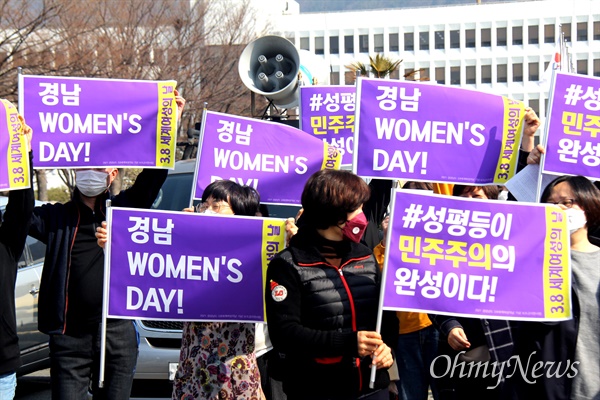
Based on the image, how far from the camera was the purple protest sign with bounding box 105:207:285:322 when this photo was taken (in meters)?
5.02

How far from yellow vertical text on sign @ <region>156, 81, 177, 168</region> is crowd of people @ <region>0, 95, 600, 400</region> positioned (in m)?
0.12

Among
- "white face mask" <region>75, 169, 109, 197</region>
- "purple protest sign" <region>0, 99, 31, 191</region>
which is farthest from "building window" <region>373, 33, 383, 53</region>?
"purple protest sign" <region>0, 99, 31, 191</region>

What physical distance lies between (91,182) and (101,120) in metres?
0.53

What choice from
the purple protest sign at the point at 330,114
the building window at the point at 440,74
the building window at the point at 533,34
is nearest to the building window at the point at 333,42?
the building window at the point at 440,74

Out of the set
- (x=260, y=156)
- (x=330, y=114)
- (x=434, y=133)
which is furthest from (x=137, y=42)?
(x=434, y=133)

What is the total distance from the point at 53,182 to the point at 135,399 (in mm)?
56253

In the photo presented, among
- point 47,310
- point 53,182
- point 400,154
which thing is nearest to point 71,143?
point 47,310

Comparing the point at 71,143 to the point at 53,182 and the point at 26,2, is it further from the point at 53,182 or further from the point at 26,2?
the point at 53,182

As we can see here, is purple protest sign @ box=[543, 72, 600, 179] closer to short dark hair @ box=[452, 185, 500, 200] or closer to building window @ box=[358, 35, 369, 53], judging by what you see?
short dark hair @ box=[452, 185, 500, 200]

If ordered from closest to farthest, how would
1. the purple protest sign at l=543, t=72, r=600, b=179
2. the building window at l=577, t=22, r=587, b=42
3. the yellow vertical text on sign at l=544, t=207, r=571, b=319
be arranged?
the yellow vertical text on sign at l=544, t=207, r=571, b=319, the purple protest sign at l=543, t=72, r=600, b=179, the building window at l=577, t=22, r=587, b=42

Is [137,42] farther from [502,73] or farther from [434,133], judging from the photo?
[502,73]

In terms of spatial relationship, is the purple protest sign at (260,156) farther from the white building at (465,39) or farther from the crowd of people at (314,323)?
the white building at (465,39)

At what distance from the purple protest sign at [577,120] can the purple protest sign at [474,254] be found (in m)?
1.53

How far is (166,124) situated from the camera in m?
6.07
